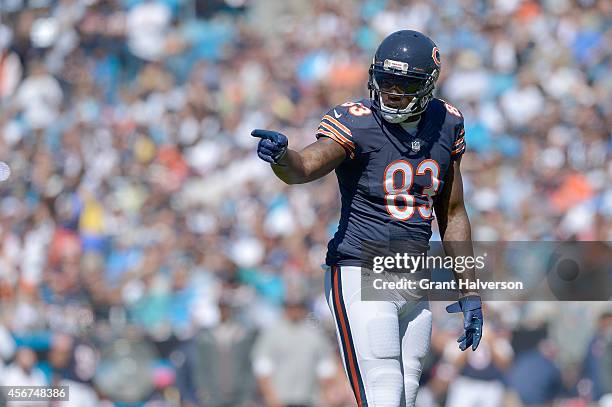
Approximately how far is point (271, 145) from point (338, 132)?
0.64 metres

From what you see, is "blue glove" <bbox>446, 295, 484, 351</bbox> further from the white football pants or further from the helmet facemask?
the helmet facemask

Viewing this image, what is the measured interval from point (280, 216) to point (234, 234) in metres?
0.51

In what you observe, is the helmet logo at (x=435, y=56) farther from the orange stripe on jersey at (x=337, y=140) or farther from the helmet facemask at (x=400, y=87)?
the orange stripe on jersey at (x=337, y=140)

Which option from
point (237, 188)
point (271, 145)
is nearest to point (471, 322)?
point (271, 145)

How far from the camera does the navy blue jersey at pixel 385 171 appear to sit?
5254mm

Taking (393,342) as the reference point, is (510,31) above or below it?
above

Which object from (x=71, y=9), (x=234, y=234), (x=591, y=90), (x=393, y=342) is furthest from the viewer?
(x=71, y=9)

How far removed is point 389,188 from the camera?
533 centimetres

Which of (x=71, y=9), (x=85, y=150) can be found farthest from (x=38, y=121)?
(x=71, y=9)

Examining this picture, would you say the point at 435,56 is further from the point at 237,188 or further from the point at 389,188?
the point at 237,188

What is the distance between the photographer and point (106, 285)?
1099 cm

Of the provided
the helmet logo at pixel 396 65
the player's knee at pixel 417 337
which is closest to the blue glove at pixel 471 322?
the player's knee at pixel 417 337

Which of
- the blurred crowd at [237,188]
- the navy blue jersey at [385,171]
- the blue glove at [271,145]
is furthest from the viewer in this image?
the blurred crowd at [237,188]

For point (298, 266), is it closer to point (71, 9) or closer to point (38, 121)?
point (38, 121)
